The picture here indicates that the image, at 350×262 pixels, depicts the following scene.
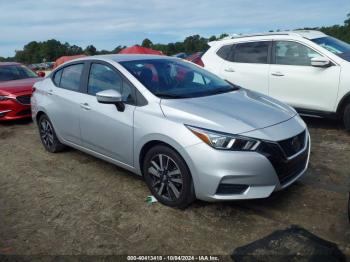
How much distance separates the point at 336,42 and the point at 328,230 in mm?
4717

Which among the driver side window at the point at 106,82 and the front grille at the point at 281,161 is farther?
the driver side window at the point at 106,82

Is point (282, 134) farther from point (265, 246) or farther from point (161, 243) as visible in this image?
point (161, 243)

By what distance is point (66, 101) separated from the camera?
5352mm

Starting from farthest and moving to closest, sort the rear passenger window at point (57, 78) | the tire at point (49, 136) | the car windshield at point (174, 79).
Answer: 1. the tire at point (49, 136)
2. the rear passenger window at point (57, 78)
3. the car windshield at point (174, 79)

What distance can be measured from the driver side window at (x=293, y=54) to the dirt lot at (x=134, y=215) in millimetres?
1998

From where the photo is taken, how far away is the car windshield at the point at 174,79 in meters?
4.37

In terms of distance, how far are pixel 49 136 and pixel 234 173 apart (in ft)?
12.1

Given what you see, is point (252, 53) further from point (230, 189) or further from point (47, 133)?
point (230, 189)

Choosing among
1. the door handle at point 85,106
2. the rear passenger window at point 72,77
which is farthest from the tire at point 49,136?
the door handle at point 85,106

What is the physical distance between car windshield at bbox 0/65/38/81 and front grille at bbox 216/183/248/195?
789 cm

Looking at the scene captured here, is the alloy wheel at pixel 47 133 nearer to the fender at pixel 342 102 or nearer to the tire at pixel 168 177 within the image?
the tire at pixel 168 177

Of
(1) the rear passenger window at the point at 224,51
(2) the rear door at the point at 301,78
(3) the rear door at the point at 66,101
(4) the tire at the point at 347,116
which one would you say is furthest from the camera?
(1) the rear passenger window at the point at 224,51

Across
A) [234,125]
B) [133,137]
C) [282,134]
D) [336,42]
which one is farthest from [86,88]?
[336,42]

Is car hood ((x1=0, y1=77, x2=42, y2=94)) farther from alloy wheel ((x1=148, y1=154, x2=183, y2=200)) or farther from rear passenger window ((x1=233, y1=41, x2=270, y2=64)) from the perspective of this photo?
alloy wheel ((x1=148, y1=154, x2=183, y2=200))
